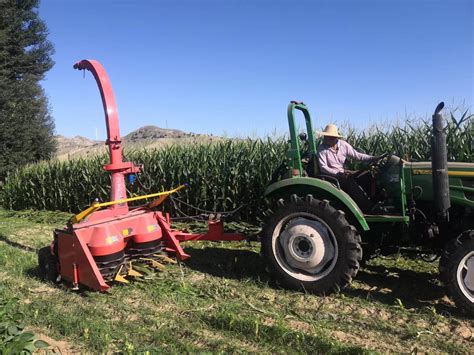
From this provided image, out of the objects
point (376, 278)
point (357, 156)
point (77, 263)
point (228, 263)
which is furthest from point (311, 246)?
point (77, 263)

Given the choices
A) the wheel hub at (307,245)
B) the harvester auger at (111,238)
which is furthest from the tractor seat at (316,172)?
the harvester auger at (111,238)

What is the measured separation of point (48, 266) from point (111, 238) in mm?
901

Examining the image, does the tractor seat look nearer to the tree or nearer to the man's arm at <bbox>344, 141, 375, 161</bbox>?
the man's arm at <bbox>344, 141, 375, 161</bbox>

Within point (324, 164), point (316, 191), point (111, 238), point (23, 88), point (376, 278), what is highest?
point (23, 88)

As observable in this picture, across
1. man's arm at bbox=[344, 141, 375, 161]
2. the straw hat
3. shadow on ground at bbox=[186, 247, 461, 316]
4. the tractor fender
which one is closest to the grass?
shadow on ground at bbox=[186, 247, 461, 316]

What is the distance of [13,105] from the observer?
16.6 meters

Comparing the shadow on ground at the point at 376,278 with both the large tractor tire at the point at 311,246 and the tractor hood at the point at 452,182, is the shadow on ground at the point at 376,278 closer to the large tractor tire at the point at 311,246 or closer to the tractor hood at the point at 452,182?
the large tractor tire at the point at 311,246

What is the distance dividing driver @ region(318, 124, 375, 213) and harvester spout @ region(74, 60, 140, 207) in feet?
7.44

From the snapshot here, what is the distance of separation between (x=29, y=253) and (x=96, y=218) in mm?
2031

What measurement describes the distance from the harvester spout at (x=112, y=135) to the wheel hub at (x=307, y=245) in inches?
77.3

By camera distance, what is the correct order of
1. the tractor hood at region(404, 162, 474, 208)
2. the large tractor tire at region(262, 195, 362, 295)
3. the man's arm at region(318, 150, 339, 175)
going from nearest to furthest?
the tractor hood at region(404, 162, 474, 208) → the large tractor tire at region(262, 195, 362, 295) → the man's arm at region(318, 150, 339, 175)

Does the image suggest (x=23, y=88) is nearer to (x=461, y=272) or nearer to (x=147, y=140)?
(x=147, y=140)

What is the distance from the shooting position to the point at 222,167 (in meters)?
8.68

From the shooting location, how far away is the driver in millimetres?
4488
